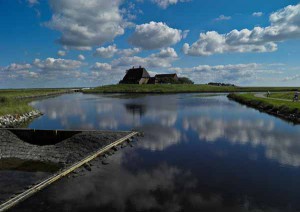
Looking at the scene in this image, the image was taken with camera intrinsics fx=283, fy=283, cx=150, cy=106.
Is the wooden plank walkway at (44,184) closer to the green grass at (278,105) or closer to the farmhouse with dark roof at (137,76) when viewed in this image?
the green grass at (278,105)

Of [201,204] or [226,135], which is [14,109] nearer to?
[226,135]

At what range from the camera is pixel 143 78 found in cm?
16312

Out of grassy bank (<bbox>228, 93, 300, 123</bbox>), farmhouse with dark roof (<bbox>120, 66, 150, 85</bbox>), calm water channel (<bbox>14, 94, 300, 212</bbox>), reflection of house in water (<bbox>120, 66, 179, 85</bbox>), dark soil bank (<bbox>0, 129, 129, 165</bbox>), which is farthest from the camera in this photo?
reflection of house in water (<bbox>120, 66, 179, 85</bbox>)

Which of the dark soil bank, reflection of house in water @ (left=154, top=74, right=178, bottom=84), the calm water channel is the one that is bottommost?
the calm water channel

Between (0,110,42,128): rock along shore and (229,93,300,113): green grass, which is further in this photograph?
(229,93,300,113): green grass

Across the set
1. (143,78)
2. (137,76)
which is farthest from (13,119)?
(137,76)

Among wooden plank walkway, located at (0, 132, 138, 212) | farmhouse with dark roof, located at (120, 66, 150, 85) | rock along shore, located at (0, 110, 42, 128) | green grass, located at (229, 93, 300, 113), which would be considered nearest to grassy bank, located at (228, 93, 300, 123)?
green grass, located at (229, 93, 300, 113)

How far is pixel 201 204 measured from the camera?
14945mm

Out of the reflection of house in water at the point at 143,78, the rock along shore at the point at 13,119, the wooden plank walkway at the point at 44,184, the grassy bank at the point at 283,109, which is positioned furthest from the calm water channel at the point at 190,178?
the reflection of house in water at the point at 143,78

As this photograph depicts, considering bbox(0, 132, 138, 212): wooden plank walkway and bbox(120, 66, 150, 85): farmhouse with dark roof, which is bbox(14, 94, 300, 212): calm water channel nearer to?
bbox(0, 132, 138, 212): wooden plank walkway

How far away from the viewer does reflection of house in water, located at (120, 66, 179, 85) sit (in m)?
162

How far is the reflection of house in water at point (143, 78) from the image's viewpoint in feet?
533

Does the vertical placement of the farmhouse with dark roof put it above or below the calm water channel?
above

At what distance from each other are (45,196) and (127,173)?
580 centimetres
